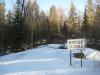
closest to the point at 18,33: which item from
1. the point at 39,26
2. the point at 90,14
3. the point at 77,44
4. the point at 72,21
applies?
the point at 77,44

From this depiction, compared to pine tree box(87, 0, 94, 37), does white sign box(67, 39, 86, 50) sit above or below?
below

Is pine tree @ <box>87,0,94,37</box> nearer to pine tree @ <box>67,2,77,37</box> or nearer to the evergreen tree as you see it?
pine tree @ <box>67,2,77,37</box>

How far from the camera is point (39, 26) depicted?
3297 inches

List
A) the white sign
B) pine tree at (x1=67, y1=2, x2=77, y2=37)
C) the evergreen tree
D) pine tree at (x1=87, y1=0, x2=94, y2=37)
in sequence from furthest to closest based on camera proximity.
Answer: pine tree at (x1=67, y1=2, x2=77, y2=37) < pine tree at (x1=87, y1=0, x2=94, y2=37) < the evergreen tree < the white sign

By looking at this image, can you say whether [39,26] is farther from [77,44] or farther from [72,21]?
[77,44]

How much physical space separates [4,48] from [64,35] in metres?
50.3

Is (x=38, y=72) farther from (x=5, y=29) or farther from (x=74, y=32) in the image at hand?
(x=74, y=32)

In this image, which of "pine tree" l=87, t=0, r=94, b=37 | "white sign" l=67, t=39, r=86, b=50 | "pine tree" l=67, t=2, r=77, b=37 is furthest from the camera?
"pine tree" l=67, t=2, r=77, b=37

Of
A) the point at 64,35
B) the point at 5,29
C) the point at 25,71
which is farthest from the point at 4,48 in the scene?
the point at 64,35

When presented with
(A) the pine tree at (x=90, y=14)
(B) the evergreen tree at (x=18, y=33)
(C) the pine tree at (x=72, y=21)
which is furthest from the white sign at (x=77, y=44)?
(C) the pine tree at (x=72, y=21)

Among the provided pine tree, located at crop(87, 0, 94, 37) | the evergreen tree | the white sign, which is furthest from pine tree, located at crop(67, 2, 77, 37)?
the white sign

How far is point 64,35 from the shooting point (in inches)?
3688

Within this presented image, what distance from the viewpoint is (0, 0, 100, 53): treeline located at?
45875 mm

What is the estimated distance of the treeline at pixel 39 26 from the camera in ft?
151
